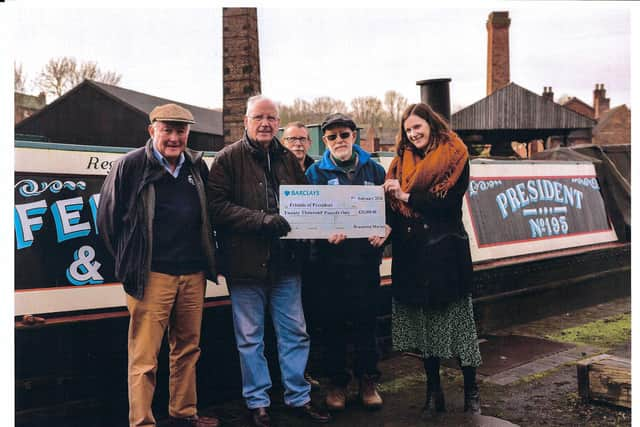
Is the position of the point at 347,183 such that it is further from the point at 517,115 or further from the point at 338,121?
the point at 517,115

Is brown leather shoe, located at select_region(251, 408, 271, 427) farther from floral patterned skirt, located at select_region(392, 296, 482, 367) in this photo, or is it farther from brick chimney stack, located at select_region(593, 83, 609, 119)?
brick chimney stack, located at select_region(593, 83, 609, 119)

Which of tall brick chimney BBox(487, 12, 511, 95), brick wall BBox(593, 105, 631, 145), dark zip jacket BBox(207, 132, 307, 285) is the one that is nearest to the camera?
dark zip jacket BBox(207, 132, 307, 285)

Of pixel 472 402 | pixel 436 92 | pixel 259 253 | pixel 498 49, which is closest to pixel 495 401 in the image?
pixel 472 402

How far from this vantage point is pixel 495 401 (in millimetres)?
3871

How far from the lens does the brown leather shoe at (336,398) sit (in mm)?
3605

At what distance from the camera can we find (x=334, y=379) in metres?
3.64

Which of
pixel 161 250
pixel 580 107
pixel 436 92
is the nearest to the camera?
pixel 161 250

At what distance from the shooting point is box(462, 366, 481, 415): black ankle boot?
11.7ft

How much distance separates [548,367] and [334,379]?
1.99 metres

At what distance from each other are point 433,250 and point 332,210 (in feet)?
2.13

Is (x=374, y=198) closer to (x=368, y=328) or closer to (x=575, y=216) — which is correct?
(x=368, y=328)

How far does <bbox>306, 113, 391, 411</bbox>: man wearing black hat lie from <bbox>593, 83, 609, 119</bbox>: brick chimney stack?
48.5 m

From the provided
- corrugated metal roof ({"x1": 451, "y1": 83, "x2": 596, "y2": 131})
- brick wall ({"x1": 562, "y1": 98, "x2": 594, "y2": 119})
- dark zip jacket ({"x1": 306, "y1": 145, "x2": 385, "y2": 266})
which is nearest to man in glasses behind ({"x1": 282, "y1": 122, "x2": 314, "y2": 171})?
dark zip jacket ({"x1": 306, "y1": 145, "x2": 385, "y2": 266})

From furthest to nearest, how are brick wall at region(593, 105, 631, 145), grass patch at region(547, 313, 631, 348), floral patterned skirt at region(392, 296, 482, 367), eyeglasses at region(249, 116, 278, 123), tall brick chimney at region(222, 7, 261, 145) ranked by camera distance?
brick wall at region(593, 105, 631, 145), tall brick chimney at region(222, 7, 261, 145), grass patch at region(547, 313, 631, 348), floral patterned skirt at region(392, 296, 482, 367), eyeglasses at region(249, 116, 278, 123)
